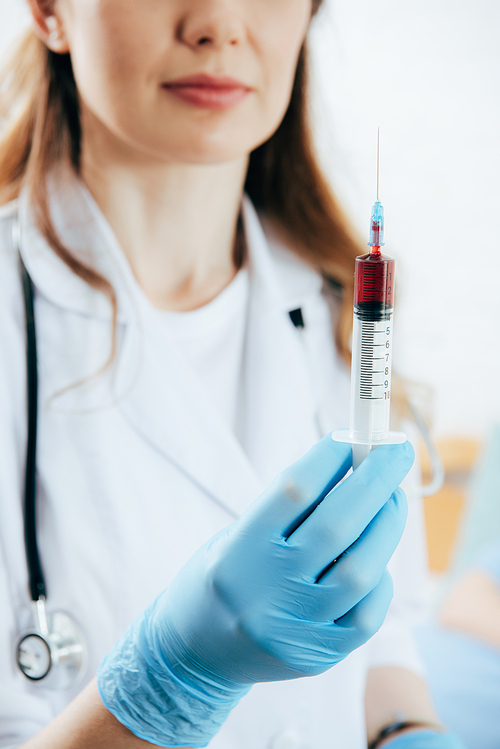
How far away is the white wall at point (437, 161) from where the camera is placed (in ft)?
5.97

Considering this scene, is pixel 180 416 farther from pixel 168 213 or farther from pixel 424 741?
pixel 424 741

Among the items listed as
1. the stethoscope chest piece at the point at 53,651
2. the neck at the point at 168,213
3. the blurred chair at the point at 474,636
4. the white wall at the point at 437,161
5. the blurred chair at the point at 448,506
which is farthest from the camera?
the blurred chair at the point at 448,506

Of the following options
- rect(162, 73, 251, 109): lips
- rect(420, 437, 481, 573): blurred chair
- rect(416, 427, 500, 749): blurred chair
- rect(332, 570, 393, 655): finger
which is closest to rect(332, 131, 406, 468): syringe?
rect(332, 570, 393, 655): finger

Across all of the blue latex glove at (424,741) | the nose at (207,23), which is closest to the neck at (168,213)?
the nose at (207,23)

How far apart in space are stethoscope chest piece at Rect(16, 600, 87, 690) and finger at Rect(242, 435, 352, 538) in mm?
257

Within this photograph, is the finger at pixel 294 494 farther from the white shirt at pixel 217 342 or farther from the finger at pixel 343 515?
the white shirt at pixel 217 342

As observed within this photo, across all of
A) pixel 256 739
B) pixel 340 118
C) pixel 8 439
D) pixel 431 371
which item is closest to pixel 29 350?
pixel 8 439

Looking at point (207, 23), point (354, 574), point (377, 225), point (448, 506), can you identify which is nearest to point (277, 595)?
point (354, 574)

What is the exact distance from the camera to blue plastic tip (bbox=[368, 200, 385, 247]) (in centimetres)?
49

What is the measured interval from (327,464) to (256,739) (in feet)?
1.23

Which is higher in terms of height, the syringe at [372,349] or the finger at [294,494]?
the syringe at [372,349]

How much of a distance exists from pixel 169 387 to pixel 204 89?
31 cm

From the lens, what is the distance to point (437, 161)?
204 centimetres

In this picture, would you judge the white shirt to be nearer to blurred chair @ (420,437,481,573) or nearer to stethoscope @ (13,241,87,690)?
stethoscope @ (13,241,87,690)
